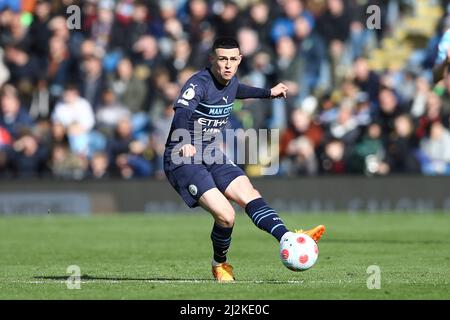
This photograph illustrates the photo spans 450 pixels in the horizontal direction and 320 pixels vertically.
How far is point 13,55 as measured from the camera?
1027 inches

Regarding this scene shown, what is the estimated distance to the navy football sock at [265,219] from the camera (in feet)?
37.1

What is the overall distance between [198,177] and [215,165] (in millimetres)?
380

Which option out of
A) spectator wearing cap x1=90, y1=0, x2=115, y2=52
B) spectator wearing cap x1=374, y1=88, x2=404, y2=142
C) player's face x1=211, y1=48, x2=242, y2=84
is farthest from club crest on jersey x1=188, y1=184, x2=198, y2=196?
spectator wearing cap x1=90, y1=0, x2=115, y2=52

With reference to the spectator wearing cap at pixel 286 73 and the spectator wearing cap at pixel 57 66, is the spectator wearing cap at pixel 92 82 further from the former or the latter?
the spectator wearing cap at pixel 286 73

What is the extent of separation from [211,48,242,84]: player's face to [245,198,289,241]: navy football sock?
4.28ft

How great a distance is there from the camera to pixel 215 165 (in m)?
12.0

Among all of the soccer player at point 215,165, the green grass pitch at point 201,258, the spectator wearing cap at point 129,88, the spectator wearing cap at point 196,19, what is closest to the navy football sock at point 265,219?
the soccer player at point 215,165

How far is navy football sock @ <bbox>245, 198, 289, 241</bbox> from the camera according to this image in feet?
37.1

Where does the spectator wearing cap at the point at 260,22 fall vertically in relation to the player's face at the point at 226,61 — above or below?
above

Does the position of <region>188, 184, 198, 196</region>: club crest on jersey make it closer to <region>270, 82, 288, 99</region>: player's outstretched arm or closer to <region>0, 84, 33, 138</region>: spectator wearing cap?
<region>270, 82, 288, 99</region>: player's outstretched arm

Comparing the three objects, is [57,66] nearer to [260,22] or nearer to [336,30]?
[260,22]

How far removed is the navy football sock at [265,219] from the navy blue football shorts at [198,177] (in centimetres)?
40

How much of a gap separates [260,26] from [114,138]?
4221 millimetres
